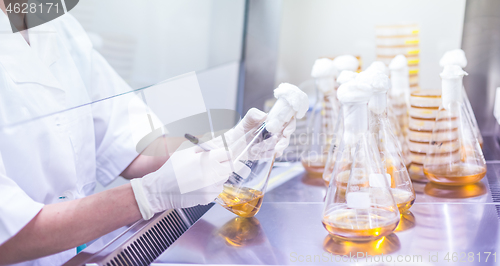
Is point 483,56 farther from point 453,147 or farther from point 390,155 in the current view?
point 390,155

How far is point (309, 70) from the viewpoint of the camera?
1.91m

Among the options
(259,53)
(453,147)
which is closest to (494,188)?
(453,147)

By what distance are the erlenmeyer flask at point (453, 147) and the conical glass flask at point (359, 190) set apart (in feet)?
1.19

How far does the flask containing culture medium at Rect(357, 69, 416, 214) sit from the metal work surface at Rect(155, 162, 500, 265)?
0.05 meters

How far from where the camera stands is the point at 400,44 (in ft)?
5.32

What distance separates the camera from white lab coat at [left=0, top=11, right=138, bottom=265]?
0.85m

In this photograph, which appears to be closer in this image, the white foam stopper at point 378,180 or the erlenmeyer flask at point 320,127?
the white foam stopper at point 378,180

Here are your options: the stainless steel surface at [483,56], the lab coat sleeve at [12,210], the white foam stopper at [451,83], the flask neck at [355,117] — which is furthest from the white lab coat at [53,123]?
the stainless steel surface at [483,56]

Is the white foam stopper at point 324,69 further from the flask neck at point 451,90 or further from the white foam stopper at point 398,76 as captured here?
the flask neck at point 451,90

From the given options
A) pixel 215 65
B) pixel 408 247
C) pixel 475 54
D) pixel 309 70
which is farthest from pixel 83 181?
pixel 475 54

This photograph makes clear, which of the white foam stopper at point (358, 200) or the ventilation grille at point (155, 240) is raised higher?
the white foam stopper at point (358, 200)

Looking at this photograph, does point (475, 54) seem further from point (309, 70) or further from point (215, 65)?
point (215, 65)

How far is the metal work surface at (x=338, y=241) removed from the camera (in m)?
0.77

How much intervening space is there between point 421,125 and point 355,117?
541 millimetres
